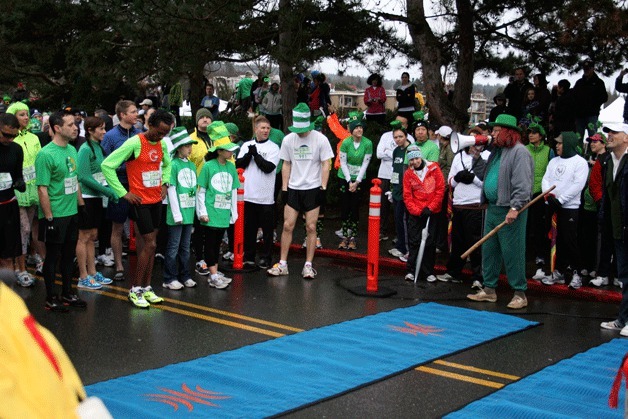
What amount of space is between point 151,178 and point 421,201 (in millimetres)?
3598

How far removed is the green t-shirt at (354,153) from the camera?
45.2 ft

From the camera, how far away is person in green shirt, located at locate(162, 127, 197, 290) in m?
10.9

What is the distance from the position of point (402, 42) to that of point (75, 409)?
1498 cm

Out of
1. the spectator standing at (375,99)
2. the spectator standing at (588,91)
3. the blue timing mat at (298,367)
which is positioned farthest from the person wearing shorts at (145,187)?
the spectator standing at (375,99)

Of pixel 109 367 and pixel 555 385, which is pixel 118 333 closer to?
pixel 109 367

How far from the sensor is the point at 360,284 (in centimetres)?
1162

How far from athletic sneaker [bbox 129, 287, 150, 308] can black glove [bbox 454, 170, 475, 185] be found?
14.1ft

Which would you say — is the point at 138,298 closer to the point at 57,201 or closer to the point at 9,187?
the point at 57,201

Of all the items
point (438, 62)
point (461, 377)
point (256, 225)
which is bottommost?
point (461, 377)

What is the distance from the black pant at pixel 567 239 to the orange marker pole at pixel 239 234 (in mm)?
4215

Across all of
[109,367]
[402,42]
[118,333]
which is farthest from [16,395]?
[402,42]

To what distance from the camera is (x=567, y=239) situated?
38.0 feet

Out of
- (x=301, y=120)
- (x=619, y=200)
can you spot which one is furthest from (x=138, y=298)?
(x=619, y=200)

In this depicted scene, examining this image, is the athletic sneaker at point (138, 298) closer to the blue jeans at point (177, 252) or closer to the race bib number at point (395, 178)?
the blue jeans at point (177, 252)
